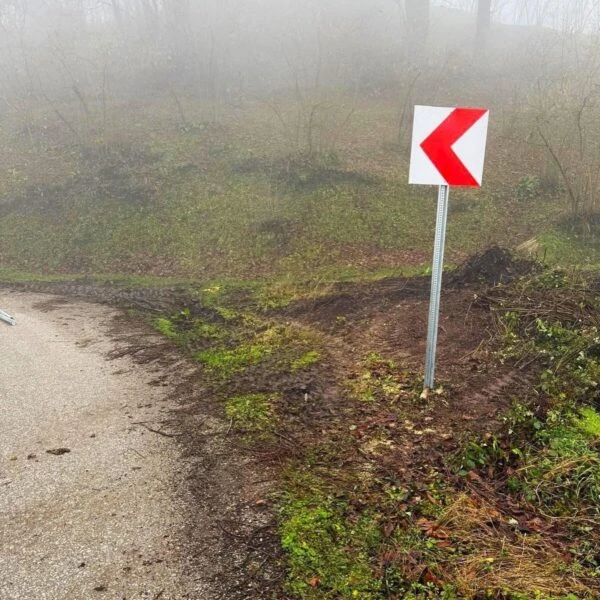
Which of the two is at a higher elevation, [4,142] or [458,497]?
[4,142]

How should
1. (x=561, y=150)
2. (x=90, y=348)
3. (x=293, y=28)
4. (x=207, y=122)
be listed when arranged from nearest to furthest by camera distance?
(x=90, y=348), (x=561, y=150), (x=207, y=122), (x=293, y=28)

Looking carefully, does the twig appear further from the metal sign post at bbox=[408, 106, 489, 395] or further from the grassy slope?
the grassy slope

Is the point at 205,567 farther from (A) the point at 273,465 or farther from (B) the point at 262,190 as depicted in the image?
(B) the point at 262,190

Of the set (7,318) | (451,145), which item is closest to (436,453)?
(451,145)

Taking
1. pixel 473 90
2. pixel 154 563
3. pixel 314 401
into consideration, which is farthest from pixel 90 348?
pixel 473 90

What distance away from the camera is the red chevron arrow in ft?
13.6

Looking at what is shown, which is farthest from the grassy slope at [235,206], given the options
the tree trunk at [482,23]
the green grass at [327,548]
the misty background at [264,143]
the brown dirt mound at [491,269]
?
the tree trunk at [482,23]

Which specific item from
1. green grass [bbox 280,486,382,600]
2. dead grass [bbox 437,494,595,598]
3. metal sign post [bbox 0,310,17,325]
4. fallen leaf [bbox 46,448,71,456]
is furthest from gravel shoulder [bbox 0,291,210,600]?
dead grass [bbox 437,494,595,598]

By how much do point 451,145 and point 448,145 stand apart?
2 centimetres

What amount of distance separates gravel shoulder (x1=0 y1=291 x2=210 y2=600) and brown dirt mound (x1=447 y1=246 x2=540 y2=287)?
14.5 ft

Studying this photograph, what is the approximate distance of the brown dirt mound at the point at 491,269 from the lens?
7.26 m

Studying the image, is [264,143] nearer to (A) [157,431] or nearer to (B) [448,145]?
(B) [448,145]

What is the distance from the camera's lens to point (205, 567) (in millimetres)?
3113

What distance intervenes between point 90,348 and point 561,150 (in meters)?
10.3
